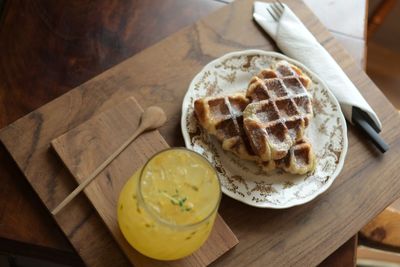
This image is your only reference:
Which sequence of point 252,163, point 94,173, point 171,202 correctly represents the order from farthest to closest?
point 252,163
point 94,173
point 171,202

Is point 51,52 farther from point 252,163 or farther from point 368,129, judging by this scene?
point 368,129

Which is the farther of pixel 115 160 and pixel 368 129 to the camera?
pixel 368 129

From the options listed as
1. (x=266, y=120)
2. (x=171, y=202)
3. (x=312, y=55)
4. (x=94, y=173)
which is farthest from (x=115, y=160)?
(x=312, y=55)

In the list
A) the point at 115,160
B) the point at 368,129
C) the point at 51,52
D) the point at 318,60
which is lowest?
the point at 368,129

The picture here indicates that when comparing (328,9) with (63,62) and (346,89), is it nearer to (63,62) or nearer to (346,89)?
(346,89)

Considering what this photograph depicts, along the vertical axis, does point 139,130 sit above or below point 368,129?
above

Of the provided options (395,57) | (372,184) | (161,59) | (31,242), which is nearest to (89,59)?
(161,59)

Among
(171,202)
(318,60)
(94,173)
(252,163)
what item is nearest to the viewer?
(171,202)
